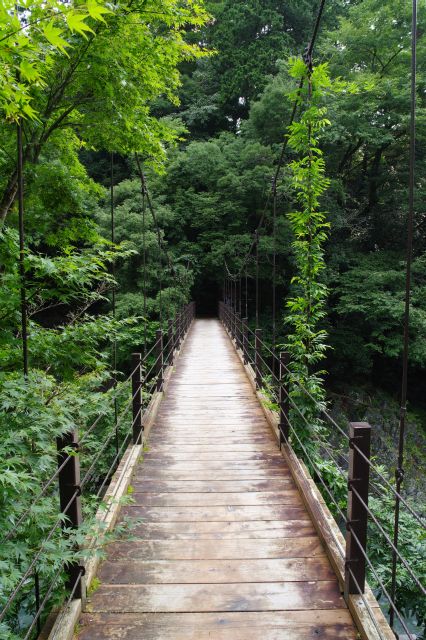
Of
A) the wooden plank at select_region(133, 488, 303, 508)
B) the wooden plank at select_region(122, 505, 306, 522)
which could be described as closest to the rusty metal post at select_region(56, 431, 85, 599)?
the wooden plank at select_region(122, 505, 306, 522)

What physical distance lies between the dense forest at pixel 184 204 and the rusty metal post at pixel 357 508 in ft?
3.79

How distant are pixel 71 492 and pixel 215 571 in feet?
2.55

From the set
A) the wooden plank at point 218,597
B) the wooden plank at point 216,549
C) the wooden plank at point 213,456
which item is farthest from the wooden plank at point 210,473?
the wooden plank at point 218,597

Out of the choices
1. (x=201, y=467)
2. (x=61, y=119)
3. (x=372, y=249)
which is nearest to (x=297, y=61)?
(x=61, y=119)

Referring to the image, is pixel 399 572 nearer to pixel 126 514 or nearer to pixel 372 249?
pixel 126 514

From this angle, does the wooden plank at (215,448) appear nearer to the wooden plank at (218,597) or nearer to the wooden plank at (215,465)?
the wooden plank at (215,465)

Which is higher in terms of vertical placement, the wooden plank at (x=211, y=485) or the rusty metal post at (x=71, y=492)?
the rusty metal post at (x=71, y=492)

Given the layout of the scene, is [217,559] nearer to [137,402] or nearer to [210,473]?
[210,473]

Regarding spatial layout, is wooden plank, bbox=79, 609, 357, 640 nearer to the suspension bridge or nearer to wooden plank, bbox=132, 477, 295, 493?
the suspension bridge

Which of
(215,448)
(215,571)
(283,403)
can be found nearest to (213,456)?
(215,448)

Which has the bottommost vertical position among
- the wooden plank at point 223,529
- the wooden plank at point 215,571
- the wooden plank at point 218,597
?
the wooden plank at point 223,529

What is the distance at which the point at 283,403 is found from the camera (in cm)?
351

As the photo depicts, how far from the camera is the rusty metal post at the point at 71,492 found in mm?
1789

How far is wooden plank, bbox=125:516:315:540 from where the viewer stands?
7.72 ft
